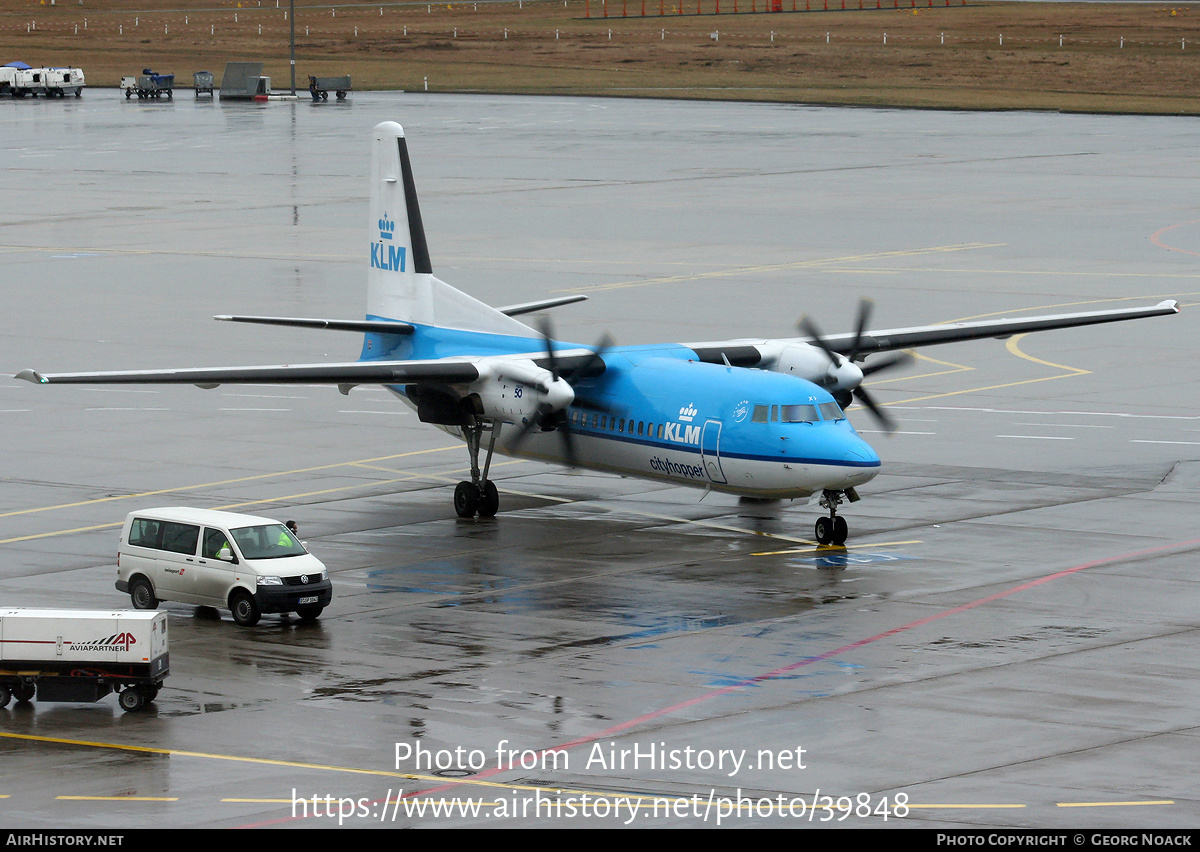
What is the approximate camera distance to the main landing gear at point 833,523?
35.5 metres

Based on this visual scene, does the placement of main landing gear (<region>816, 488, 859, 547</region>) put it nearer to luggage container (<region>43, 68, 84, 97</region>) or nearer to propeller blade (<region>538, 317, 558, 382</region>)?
propeller blade (<region>538, 317, 558, 382</region>)

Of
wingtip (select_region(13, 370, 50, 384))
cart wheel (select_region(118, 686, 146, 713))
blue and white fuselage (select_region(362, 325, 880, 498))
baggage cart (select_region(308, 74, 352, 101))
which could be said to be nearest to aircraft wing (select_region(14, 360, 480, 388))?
blue and white fuselage (select_region(362, 325, 880, 498))

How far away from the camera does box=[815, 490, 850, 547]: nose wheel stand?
35.5 metres

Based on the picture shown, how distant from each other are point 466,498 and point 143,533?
29.7ft

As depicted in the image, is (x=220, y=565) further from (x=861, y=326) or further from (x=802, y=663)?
(x=861, y=326)

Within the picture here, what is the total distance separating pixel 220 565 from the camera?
101ft

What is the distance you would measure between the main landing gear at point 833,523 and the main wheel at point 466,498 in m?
7.79

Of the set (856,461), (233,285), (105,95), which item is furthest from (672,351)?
(105,95)

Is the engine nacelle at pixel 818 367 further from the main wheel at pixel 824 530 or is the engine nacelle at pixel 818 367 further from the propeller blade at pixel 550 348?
the propeller blade at pixel 550 348

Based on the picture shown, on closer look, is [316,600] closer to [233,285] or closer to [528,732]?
[528,732]

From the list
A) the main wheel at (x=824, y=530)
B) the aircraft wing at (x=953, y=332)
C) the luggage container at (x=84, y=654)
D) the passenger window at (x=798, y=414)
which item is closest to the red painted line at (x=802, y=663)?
the main wheel at (x=824, y=530)

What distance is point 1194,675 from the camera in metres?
26.6

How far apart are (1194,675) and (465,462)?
72.2 ft

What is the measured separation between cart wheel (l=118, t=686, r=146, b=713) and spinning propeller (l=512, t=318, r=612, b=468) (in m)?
13.4
